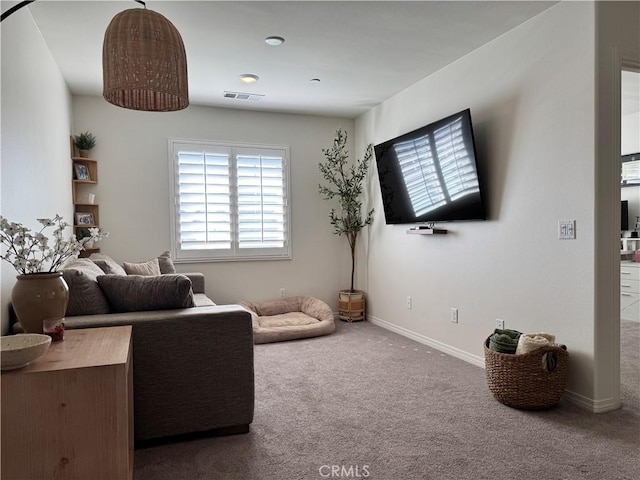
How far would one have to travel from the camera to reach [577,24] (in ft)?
8.71

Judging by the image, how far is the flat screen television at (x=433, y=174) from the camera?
3.39m

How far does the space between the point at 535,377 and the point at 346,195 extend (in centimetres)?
312

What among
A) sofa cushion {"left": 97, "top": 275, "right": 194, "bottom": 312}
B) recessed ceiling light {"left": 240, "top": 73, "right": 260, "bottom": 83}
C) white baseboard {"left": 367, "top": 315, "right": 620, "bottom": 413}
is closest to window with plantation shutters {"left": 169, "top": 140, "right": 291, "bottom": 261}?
recessed ceiling light {"left": 240, "top": 73, "right": 260, "bottom": 83}

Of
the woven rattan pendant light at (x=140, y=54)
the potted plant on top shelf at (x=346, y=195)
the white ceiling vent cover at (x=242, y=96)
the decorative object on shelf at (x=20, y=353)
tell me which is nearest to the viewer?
the decorative object on shelf at (x=20, y=353)

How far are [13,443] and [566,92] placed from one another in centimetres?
326

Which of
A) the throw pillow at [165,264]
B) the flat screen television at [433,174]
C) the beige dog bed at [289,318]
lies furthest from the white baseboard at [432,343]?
the throw pillow at [165,264]

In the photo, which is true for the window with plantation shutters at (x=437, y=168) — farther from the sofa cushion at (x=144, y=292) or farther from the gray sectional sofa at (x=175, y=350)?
the sofa cushion at (x=144, y=292)

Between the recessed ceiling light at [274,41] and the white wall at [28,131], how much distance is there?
1.50 meters

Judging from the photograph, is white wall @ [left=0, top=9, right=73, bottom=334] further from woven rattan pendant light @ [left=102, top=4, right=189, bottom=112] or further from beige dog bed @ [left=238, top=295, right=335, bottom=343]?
beige dog bed @ [left=238, top=295, right=335, bottom=343]

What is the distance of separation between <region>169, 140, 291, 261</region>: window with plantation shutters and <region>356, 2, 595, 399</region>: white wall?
1.74 metres

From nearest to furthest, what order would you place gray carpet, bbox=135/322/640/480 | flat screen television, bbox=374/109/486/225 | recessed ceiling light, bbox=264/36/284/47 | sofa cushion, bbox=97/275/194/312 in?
gray carpet, bbox=135/322/640/480 < sofa cushion, bbox=97/275/194/312 < recessed ceiling light, bbox=264/36/284/47 < flat screen television, bbox=374/109/486/225

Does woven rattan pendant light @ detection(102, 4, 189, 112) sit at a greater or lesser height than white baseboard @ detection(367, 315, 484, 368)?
greater

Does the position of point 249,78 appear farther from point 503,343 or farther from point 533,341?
point 533,341

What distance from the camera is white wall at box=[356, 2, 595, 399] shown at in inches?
104
